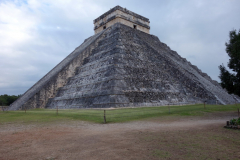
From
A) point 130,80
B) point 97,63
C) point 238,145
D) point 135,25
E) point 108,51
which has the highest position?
point 135,25

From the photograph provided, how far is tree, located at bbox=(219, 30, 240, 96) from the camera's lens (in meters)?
11.6

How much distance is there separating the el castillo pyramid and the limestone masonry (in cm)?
213

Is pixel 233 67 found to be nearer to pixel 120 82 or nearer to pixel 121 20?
pixel 120 82

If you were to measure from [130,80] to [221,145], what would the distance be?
1096cm

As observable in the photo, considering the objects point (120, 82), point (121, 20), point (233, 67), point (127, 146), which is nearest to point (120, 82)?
point (120, 82)

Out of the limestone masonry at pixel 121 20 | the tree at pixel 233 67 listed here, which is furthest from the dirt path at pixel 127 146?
the limestone masonry at pixel 121 20

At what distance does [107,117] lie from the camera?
969 centimetres

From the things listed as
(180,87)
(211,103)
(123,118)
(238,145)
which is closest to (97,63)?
(180,87)

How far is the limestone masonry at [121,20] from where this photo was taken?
82.9ft

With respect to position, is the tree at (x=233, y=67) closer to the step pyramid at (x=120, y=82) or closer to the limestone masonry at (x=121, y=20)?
the step pyramid at (x=120, y=82)

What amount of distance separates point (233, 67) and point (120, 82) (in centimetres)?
752

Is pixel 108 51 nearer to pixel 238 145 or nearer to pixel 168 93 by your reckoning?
pixel 168 93

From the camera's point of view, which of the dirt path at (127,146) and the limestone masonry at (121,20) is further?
the limestone masonry at (121,20)

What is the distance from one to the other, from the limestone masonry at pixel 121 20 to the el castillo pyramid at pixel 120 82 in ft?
7.00
